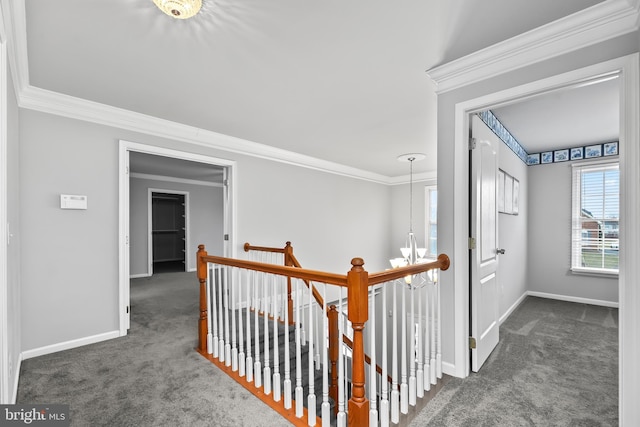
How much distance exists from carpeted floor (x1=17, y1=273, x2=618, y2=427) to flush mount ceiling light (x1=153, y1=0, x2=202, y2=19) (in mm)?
2383

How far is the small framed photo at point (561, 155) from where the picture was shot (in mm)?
4605

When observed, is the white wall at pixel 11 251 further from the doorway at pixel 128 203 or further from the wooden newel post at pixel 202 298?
the wooden newel post at pixel 202 298

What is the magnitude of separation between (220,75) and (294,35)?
0.82 meters

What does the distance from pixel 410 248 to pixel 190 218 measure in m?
5.74

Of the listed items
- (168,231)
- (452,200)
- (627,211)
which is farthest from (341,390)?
(168,231)

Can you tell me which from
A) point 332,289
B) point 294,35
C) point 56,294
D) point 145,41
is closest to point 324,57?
point 294,35

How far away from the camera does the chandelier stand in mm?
3821

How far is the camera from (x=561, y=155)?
4648 millimetres

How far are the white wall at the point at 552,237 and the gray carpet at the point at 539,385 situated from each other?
4.23ft

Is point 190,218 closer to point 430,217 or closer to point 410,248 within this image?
point 410,248

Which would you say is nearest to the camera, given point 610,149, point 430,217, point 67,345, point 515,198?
point 67,345

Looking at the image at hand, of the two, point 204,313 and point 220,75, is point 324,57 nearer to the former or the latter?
point 220,75

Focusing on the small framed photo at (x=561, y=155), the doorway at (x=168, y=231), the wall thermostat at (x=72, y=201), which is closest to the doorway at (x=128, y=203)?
the wall thermostat at (x=72, y=201)

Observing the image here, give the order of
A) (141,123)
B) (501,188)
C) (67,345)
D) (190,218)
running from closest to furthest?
(67,345)
(141,123)
(501,188)
(190,218)
